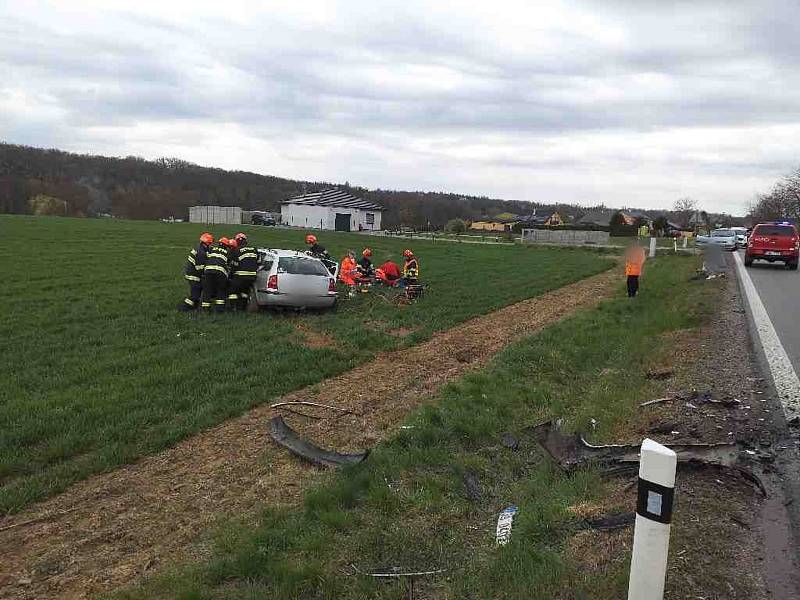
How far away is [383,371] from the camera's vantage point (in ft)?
30.5

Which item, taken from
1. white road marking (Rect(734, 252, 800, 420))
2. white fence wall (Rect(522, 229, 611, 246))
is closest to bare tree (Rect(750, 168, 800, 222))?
white fence wall (Rect(522, 229, 611, 246))

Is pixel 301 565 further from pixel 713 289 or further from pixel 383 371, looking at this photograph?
pixel 713 289

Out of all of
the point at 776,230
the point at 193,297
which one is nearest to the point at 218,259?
the point at 193,297

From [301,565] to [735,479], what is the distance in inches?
119

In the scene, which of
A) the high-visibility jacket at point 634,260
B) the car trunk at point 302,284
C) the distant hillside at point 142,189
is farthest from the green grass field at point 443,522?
the distant hillside at point 142,189

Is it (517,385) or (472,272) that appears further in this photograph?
(472,272)

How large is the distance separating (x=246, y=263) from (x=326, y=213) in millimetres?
64191

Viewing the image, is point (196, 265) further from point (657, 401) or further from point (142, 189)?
point (142, 189)

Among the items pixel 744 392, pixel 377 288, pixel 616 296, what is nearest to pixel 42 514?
pixel 744 392

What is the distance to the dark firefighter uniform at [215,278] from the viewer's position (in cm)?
1298

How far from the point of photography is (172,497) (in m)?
5.13

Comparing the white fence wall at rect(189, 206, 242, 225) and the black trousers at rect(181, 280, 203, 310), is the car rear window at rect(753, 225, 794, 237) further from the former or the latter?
the white fence wall at rect(189, 206, 242, 225)

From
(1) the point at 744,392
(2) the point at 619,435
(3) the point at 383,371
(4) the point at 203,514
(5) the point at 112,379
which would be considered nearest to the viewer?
(4) the point at 203,514

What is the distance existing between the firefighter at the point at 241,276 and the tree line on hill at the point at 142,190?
79652 mm
